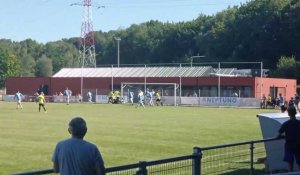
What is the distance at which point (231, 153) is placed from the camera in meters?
14.3

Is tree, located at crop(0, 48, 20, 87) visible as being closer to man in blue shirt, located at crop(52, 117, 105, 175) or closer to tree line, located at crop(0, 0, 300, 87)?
tree line, located at crop(0, 0, 300, 87)

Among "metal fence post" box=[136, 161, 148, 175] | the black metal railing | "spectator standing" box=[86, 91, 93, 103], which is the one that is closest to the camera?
"metal fence post" box=[136, 161, 148, 175]

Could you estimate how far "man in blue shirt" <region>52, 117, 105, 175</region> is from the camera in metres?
6.63

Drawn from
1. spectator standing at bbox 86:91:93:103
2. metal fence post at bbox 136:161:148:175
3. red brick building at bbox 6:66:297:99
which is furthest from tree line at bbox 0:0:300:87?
metal fence post at bbox 136:161:148:175

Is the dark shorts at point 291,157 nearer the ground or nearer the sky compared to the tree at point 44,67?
nearer the ground

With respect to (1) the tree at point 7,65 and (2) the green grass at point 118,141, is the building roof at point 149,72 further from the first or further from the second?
(2) the green grass at point 118,141

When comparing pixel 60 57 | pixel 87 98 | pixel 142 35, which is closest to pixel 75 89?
pixel 87 98

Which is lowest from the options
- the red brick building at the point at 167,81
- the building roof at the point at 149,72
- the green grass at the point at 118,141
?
the green grass at the point at 118,141

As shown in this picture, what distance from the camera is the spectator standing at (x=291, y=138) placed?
40.9 feet

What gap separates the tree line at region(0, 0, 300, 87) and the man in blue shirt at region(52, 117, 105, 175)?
3330 inches

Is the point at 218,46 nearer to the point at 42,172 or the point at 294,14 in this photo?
the point at 294,14

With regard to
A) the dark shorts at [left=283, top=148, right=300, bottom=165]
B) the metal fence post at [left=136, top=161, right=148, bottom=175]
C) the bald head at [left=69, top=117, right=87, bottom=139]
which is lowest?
the dark shorts at [left=283, top=148, right=300, bottom=165]

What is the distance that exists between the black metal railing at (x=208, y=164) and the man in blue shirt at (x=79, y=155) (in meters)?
0.46

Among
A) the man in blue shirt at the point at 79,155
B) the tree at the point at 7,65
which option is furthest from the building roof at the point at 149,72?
the man in blue shirt at the point at 79,155
